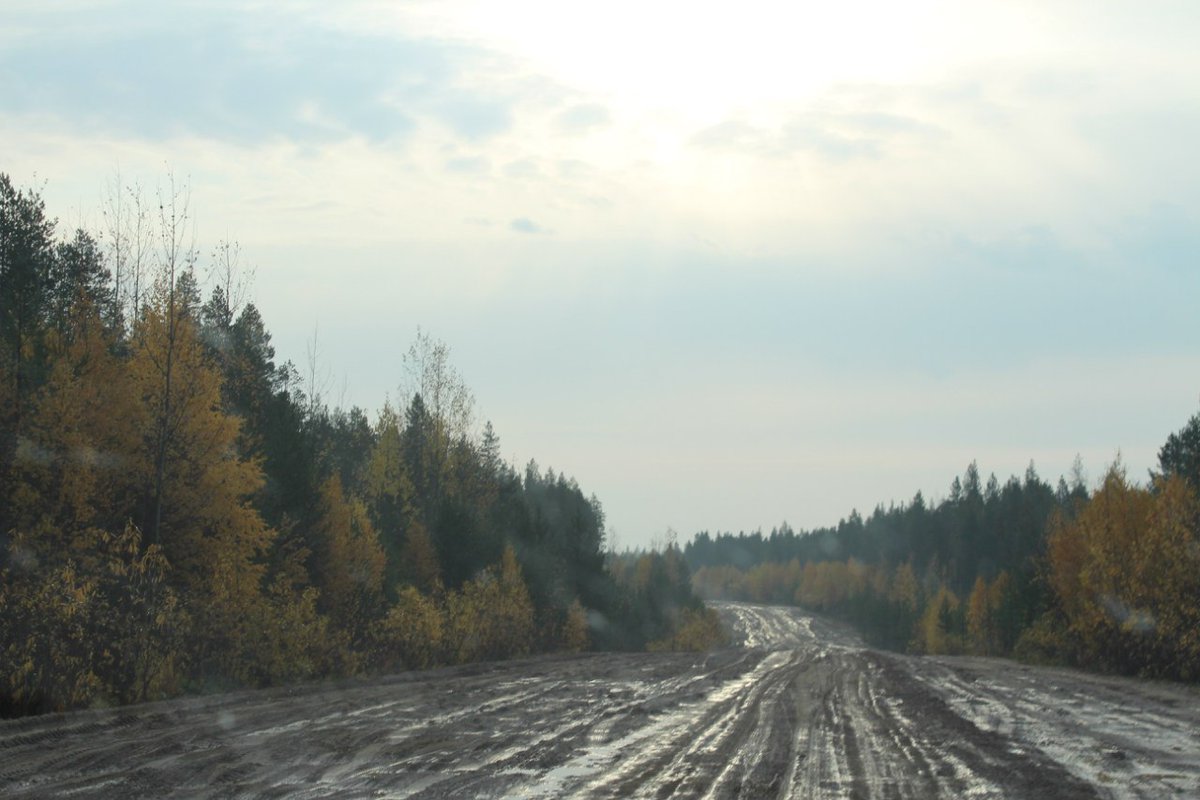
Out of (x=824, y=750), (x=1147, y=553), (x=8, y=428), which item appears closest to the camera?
(x=824, y=750)

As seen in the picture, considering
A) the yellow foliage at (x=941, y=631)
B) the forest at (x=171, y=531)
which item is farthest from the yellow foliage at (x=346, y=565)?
the yellow foliage at (x=941, y=631)

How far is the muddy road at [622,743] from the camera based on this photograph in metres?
10.8

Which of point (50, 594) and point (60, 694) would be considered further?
point (50, 594)

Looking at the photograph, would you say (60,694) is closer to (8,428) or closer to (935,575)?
(8,428)

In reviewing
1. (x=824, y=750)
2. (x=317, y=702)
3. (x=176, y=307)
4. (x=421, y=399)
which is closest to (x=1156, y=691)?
(x=824, y=750)

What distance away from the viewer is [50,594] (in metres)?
19.2

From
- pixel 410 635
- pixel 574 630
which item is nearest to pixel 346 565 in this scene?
pixel 410 635

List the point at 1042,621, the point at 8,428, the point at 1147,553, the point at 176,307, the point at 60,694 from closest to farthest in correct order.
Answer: the point at 60,694 < the point at 8,428 < the point at 176,307 < the point at 1147,553 < the point at 1042,621

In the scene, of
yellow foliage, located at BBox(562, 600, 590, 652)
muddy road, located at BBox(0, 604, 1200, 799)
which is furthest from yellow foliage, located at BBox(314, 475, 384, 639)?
yellow foliage, located at BBox(562, 600, 590, 652)

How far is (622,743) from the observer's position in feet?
46.5

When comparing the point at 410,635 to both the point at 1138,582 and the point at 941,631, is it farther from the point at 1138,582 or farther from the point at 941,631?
the point at 941,631

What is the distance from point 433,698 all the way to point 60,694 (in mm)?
6043

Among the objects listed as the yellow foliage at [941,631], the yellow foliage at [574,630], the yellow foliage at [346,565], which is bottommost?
the yellow foliage at [941,631]

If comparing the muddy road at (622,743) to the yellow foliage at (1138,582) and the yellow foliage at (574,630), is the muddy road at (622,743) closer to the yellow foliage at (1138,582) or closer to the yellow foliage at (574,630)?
the yellow foliage at (1138,582)
